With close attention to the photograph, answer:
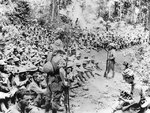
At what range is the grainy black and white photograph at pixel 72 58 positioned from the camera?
558 cm

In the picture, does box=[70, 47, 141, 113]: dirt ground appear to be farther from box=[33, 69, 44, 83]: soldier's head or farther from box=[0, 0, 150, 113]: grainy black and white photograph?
box=[33, 69, 44, 83]: soldier's head

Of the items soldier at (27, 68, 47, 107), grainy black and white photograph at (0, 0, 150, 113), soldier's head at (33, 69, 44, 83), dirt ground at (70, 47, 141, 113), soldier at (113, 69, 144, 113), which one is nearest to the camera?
soldier at (113, 69, 144, 113)

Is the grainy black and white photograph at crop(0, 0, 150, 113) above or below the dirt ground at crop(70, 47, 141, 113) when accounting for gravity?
above

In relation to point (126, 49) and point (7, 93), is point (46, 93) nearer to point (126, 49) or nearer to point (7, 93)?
point (7, 93)

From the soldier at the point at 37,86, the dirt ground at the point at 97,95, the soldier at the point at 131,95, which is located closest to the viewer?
the soldier at the point at 131,95

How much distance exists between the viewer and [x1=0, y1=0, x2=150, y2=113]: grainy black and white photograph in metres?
5.58

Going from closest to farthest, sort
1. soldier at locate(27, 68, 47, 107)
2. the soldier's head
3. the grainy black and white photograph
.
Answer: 1. the grainy black and white photograph
2. soldier at locate(27, 68, 47, 107)
3. the soldier's head

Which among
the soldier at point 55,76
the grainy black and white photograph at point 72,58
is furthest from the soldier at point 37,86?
the soldier at point 55,76

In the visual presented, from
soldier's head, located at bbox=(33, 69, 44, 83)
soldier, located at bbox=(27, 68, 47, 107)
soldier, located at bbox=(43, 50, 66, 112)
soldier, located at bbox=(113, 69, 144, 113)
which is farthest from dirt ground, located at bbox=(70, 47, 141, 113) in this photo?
soldier, located at bbox=(113, 69, 144, 113)

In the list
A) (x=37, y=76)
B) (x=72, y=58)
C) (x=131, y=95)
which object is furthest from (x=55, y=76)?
(x=72, y=58)

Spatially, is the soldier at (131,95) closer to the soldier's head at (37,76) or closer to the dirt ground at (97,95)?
the dirt ground at (97,95)

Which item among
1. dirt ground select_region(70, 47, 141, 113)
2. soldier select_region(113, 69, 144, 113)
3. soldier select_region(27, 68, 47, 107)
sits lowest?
dirt ground select_region(70, 47, 141, 113)

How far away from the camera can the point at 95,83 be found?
34.7 feet

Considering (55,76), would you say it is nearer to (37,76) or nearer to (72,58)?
(37,76)
